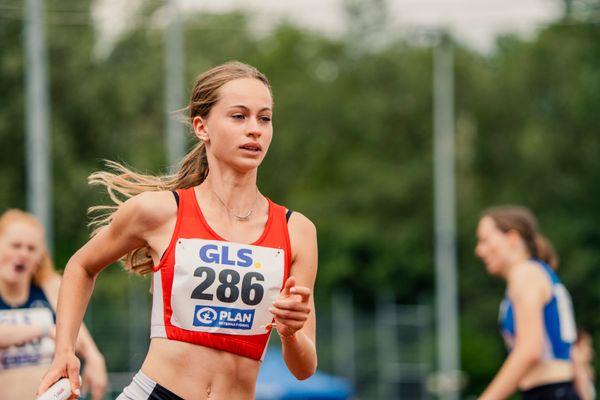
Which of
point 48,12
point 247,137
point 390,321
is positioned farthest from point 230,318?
point 48,12

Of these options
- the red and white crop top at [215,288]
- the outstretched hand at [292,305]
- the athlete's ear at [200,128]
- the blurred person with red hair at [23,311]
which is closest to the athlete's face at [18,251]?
the blurred person with red hair at [23,311]

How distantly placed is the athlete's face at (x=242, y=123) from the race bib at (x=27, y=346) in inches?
114

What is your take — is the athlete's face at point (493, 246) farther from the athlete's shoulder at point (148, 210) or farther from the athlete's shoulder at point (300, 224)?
the athlete's shoulder at point (148, 210)

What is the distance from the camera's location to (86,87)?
38531 mm

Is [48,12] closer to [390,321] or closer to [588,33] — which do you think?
[390,321]

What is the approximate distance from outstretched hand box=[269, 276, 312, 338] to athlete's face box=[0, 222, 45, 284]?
10.6 ft

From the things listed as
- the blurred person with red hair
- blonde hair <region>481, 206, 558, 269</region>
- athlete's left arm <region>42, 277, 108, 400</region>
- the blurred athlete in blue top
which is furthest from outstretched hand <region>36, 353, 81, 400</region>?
blonde hair <region>481, 206, 558, 269</region>

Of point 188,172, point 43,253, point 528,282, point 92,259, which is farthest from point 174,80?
point 92,259

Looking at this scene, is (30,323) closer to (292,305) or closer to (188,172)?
(188,172)

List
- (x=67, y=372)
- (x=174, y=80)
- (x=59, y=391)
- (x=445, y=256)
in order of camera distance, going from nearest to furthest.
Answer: (x=59, y=391), (x=67, y=372), (x=174, y=80), (x=445, y=256)

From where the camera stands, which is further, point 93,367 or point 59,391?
point 93,367

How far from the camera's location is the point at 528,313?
6.36 meters

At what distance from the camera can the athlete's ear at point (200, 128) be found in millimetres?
4469

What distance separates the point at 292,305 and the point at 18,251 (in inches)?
132
